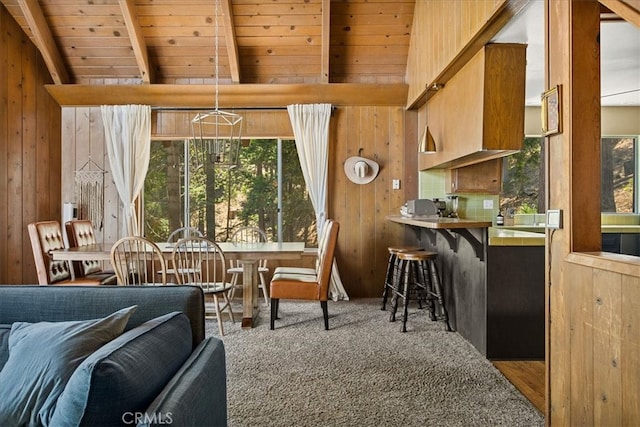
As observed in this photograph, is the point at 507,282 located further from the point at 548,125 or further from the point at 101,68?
the point at 101,68

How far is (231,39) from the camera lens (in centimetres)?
463

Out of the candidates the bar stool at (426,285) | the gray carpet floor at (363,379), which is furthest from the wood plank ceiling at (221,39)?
the gray carpet floor at (363,379)

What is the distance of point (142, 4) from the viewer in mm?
4605

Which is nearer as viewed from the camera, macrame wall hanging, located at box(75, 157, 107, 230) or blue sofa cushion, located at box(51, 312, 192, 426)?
blue sofa cushion, located at box(51, 312, 192, 426)

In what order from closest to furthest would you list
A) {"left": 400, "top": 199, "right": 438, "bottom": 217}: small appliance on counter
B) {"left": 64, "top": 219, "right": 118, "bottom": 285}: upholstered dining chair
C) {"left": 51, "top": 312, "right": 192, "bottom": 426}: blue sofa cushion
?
{"left": 51, "top": 312, "right": 192, "bottom": 426}: blue sofa cushion
{"left": 64, "top": 219, "right": 118, "bottom": 285}: upholstered dining chair
{"left": 400, "top": 199, "right": 438, "bottom": 217}: small appliance on counter

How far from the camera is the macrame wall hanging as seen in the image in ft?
17.1

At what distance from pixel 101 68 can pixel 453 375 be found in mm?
4961

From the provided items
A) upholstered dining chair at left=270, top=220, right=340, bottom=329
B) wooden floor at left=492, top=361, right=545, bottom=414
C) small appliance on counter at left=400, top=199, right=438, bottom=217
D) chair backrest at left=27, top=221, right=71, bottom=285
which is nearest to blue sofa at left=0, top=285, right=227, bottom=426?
wooden floor at left=492, top=361, right=545, bottom=414

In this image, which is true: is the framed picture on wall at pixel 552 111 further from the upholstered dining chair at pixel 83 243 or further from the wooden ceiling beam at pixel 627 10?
the upholstered dining chair at pixel 83 243

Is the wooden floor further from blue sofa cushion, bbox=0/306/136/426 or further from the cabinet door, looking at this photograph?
blue sofa cushion, bbox=0/306/136/426

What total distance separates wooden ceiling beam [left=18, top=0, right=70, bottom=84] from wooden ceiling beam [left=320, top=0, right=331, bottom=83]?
115 inches

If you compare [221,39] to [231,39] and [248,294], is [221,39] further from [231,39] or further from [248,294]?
[248,294]

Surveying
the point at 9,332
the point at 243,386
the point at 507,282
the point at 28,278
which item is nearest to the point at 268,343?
the point at 243,386

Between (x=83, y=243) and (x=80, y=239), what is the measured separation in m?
0.07
